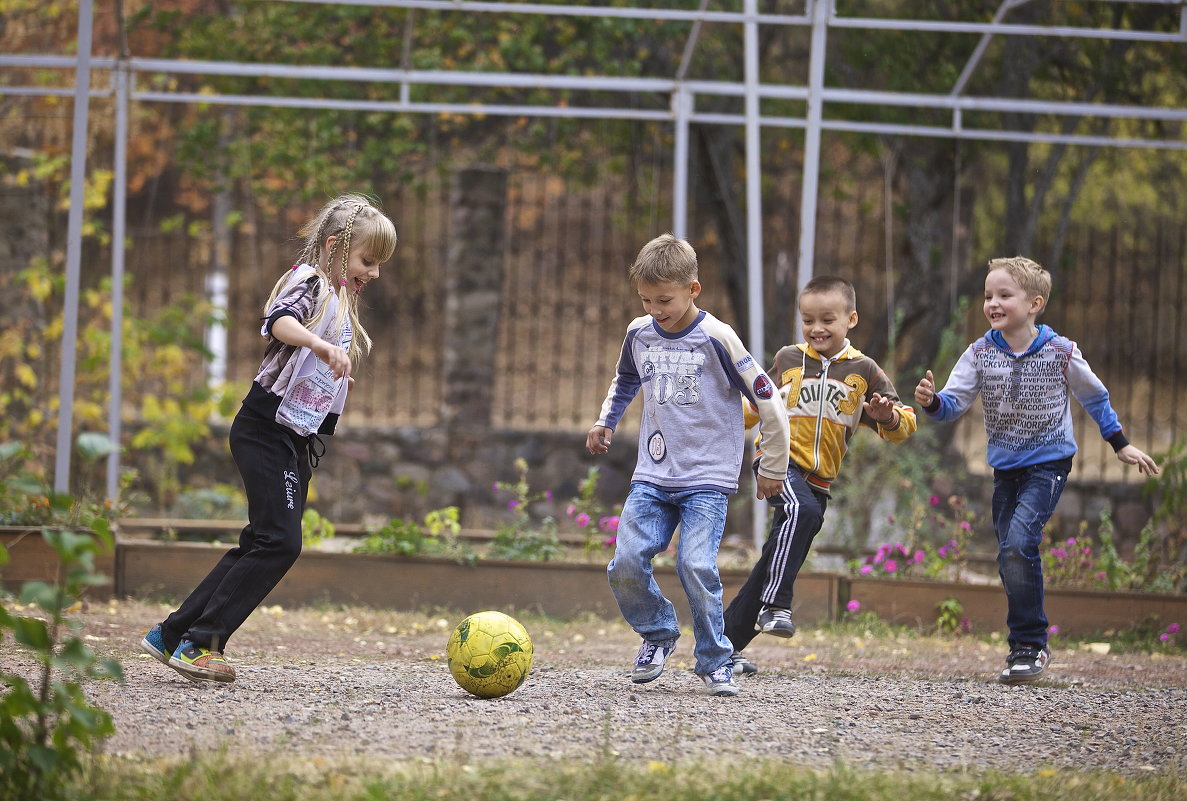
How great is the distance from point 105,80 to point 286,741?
34.1 ft

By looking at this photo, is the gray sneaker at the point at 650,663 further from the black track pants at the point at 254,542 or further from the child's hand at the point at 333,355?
the child's hand at the point at 333,355

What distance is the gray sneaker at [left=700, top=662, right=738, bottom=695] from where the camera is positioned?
4.33 metres

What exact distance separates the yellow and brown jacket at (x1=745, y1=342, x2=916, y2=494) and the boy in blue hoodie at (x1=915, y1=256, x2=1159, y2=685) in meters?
0.26

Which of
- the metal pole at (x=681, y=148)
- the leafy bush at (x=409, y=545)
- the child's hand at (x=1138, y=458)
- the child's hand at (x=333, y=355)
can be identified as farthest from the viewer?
the metal pole at (x=681, y=148)

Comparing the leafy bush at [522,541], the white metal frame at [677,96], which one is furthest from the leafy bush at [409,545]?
the white metal frame at [677,96]

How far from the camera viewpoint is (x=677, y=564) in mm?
4281

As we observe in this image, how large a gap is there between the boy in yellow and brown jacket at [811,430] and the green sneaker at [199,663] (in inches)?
73.9

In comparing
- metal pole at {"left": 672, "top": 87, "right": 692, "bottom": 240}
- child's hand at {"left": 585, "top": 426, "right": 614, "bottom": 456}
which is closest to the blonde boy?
child's hand at {"left": 585, "top": 426, "right": 614, "bottom": 456}

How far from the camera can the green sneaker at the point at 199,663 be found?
417cm

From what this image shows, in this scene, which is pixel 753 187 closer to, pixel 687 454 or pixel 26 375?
pixel 687 454

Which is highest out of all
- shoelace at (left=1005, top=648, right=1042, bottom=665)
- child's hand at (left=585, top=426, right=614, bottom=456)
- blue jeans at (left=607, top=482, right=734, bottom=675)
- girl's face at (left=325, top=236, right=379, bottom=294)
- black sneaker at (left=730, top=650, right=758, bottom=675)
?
girl's face at (left=325, top=236, right=379, bottom=294)

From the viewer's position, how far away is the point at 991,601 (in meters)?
6.45

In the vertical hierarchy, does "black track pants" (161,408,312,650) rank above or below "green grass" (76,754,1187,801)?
above

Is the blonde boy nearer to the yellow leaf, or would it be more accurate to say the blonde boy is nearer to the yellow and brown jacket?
the yellow and brown jacket
